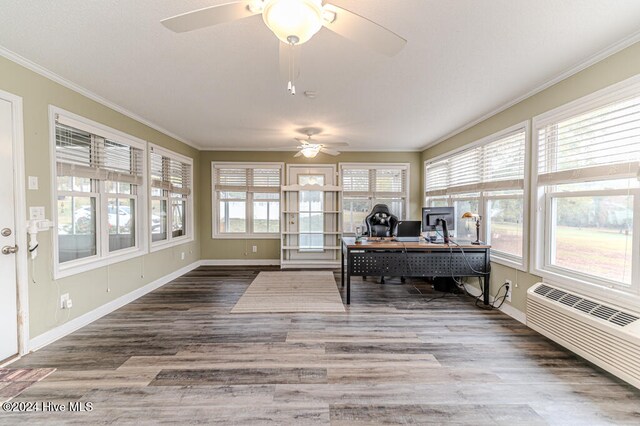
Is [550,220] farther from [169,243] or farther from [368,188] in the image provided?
[169,243]

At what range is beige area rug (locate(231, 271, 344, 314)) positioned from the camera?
11.0 ft

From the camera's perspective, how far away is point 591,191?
2340 millimetres

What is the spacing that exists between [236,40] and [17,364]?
124 inches

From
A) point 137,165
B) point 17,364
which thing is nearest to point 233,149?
point 137,165

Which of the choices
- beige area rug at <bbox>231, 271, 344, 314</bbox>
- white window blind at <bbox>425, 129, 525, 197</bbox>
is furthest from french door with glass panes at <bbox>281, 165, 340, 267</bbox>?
white window blind at <bbox>425, 129, 525, 197</bbox>

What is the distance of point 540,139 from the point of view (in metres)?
2.81

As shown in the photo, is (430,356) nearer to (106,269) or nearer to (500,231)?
(500,231)

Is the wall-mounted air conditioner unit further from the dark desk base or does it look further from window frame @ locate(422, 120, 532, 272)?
the dark desk base

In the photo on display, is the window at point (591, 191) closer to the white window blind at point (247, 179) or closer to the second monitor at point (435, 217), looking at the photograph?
the second monitor at point (435, 217)

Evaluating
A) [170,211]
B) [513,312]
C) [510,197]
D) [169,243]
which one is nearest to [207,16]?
[510,197]

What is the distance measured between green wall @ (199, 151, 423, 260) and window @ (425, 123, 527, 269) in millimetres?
1099

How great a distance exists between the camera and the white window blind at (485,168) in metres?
3.16

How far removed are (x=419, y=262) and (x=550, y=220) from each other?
1437 millimetres

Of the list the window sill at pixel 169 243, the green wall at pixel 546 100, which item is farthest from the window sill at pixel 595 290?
the window sill at pixel 169 243
